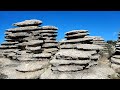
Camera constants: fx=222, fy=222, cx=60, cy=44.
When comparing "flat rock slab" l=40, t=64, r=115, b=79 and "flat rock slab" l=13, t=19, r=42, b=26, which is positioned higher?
"flat rock slab" l=13, t=19, r=42, b=26

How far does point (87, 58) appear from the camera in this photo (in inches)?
1129

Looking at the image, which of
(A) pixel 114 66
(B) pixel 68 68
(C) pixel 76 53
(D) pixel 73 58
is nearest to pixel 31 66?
(B) pixel 68 68

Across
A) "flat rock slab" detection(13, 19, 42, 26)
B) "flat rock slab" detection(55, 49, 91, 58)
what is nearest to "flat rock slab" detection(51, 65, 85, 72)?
"flat rock slab" detection(55, 49, 91, 58)

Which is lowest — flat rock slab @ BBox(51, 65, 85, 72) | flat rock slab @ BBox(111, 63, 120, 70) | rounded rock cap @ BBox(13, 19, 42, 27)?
flat rock slab @ BBox(111, 63, 120, 70)

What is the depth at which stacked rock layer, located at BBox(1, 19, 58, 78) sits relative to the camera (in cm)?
3053

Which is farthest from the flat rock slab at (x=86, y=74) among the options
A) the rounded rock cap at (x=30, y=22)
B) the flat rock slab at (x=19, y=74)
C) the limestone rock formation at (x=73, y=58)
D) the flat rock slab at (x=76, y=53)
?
the rounded rock cap at (x=30, y=22)

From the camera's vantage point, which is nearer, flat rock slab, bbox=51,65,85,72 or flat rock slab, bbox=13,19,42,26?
flat rock slab, bbox=51,65,85,72

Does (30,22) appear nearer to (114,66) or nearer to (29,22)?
(29,22)

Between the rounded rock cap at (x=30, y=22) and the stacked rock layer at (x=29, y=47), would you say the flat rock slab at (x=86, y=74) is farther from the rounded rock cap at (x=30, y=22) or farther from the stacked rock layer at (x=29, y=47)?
the rounded rock cap at (x=30, y=22)

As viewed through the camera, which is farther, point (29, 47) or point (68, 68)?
point (29, 47)

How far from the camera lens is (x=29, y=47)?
3459cm

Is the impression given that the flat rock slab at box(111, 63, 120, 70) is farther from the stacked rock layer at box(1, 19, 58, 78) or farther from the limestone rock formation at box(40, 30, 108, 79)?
the stacked rock layer at box(1, 19, 58, 78)
